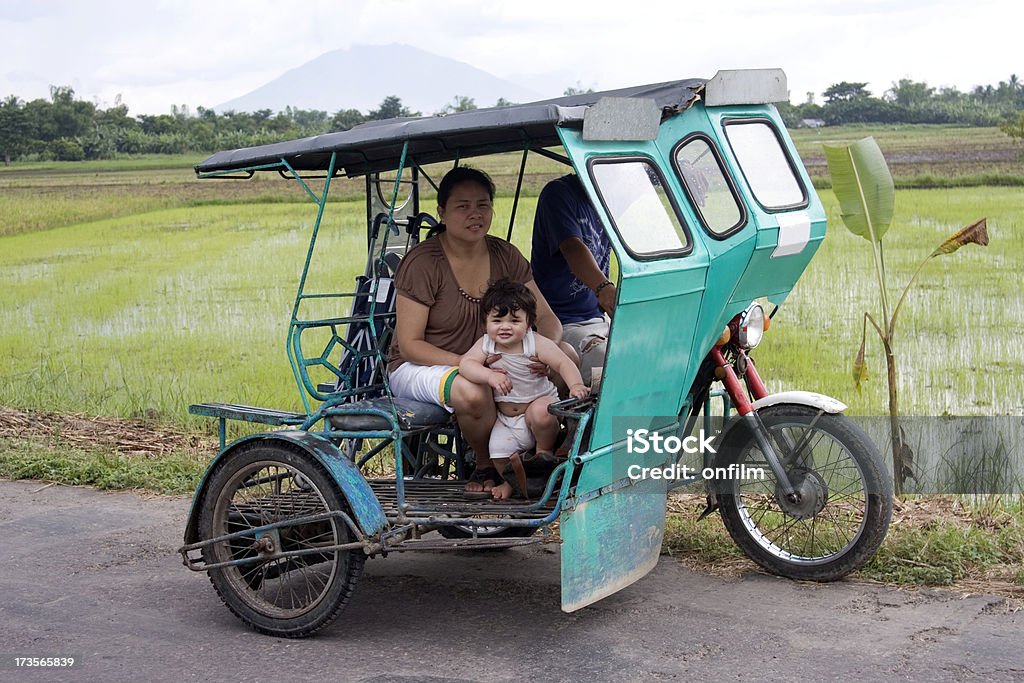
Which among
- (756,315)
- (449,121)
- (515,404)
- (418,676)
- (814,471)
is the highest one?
(449,121)

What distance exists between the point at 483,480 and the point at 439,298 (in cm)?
79

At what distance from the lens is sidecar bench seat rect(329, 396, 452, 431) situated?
16.2ft

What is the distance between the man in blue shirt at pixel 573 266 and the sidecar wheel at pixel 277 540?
140 centimetres

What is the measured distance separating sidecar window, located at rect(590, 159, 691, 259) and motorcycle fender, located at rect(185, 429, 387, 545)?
1373mm

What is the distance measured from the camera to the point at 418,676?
4.34 m

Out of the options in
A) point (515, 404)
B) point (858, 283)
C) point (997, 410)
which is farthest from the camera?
point (858, 283)

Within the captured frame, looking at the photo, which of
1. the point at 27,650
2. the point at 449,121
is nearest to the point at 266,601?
the point at 27,650

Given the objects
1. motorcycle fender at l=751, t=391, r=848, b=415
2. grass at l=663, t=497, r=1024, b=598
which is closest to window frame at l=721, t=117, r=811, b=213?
motorcycle fender at l=751, t=391, r=848, b=415

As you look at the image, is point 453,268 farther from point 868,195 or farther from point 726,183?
point 868,195

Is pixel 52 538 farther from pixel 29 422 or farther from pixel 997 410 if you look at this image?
pixel 997 410

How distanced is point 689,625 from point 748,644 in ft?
0.94

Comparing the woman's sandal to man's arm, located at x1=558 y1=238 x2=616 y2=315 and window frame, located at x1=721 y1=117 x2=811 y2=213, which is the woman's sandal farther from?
window frame, located at x1=721 y1=117 x2=811 y2=213

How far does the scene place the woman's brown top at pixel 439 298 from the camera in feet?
17.3

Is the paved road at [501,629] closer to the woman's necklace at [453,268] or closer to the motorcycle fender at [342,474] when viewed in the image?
the motorcycle fender at [342,474]
